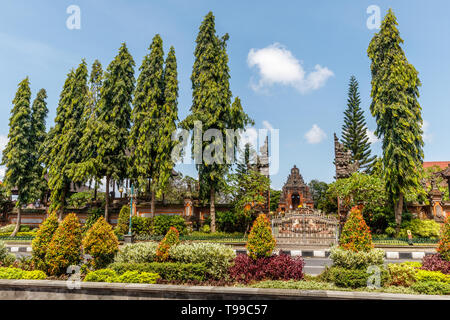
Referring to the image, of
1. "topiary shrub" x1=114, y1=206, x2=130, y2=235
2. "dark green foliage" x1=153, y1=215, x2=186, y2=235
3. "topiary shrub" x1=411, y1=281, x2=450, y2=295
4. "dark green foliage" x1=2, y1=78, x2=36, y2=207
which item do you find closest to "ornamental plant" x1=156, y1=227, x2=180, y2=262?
Answer: "topiary shrub" x1=411, y1=281, x2=450, y2=295

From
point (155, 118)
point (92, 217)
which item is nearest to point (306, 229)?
point (155, 118)

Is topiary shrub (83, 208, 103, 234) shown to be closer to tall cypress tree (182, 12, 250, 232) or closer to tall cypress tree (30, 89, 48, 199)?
tall cypress tree (30, 89, 48, 199)

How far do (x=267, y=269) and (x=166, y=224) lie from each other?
11267 millimetres

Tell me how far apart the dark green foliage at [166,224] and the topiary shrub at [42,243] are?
8.95 metres

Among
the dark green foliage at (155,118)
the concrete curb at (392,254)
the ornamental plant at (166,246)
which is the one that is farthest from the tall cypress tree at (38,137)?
the concrete curb at (392,254)

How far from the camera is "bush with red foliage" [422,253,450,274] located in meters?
8.00

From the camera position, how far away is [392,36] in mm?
19344

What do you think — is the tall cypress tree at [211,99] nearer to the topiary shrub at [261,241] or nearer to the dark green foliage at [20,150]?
the topiary shrub at [261,241]

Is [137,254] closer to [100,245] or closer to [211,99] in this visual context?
[100,245]

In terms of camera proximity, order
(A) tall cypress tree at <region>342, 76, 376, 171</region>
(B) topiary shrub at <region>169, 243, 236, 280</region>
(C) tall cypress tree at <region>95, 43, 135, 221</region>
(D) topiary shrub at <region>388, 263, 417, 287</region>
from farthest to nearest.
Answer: (A) tall cypress tree at <region>342, 76, 376, 171</region>
(C) tall cypress tree at <region>95, 43, 135, 221</region>
(B) topiary shrub at <region>169, 243, 236, 280</region>
(D) topiary shrub at <region>388, 263, 417, 287</region>

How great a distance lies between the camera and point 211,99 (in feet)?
64.4

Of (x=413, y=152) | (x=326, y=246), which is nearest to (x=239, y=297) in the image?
(x=326, y=246)

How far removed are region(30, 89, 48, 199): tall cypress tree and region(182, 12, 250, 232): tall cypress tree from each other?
543 inches

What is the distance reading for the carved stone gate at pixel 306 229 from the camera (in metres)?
16.3
